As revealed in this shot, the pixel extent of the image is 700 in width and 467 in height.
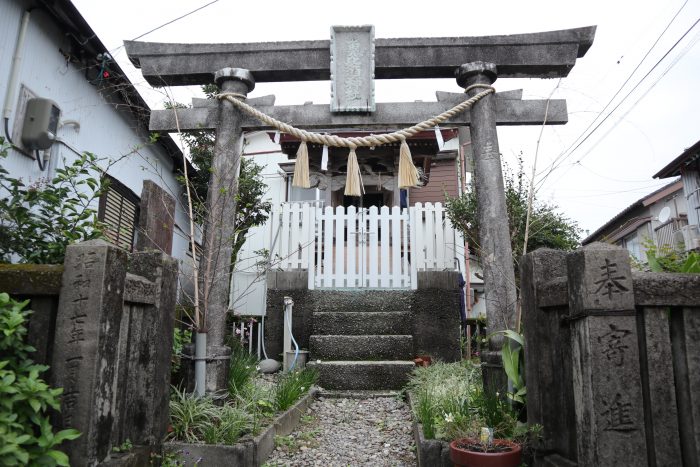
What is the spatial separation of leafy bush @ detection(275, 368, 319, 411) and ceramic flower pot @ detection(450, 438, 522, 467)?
2421mm

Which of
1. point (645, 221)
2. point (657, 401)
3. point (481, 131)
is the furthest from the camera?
point (645, 221)

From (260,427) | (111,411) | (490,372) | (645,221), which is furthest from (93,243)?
(645,221)

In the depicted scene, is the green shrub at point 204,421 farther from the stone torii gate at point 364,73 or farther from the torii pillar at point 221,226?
the stone torii gate at point 364,73

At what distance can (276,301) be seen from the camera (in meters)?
8.88

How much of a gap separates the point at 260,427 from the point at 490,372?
2373 millimetres

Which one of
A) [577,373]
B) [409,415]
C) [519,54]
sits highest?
[519,54]

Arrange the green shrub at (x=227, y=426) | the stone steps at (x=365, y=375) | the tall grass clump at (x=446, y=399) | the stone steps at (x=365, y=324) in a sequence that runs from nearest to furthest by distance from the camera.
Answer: the green shrub at (x=227, y=426), the tall grass clump at (x=446, y=399), the stone steps at (x=365, y=375), the stone steps at (x=365, y=324)

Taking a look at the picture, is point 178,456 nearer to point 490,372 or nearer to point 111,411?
point 111,411

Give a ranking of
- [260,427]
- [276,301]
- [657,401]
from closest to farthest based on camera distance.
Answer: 1. [657,401]
2. [260,427]
3. [276,301]

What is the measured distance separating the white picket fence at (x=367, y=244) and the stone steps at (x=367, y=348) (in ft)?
4.65

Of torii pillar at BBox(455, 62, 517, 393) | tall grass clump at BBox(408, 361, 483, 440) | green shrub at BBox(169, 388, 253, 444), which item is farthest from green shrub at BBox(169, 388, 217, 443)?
torii pillar at BBox(455, 62, 517, 393)

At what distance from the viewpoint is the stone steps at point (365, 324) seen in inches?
320

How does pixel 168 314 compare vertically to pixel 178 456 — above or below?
above

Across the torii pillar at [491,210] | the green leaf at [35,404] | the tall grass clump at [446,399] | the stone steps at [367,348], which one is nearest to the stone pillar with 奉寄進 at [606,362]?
the tall grass clump at [446,399]
